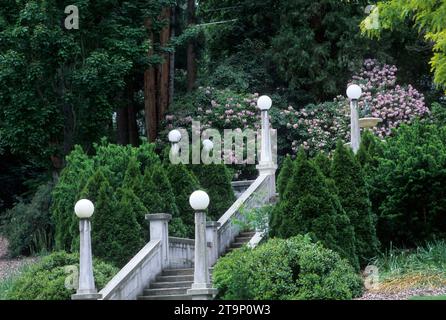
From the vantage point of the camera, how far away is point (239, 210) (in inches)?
720

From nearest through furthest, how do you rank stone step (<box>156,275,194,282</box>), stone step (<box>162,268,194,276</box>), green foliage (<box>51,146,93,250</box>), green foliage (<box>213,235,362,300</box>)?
green foliage (<box>213,235,362,300</box>)
stone step (<box>156,275,194,282</box>)
stone step (<box>162,268,194,276</box>)
green foliage (<box>51,146,93,250</box>)

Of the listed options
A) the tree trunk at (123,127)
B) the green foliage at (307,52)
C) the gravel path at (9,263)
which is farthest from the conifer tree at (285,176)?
Answer: the tree trunk at (123,127)

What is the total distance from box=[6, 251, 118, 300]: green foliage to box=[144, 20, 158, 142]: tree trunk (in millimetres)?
10988

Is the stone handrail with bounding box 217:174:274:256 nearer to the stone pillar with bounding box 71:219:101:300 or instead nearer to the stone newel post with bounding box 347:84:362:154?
the stone newel post with bounding box 347:84:362:154

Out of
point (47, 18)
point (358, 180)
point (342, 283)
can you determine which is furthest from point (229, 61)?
point (342, 283)

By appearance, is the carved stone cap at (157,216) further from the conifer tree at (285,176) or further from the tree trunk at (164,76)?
→ the tree trunk at (164,76)

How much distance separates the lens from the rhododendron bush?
25781 mm

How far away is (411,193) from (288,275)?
351 centimetres

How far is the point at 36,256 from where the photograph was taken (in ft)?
70.7

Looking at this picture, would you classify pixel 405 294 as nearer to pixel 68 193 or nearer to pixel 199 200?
pixel 199 200

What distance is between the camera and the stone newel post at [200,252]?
1358 centimetres

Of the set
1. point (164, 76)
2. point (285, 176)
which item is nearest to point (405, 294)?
point (285, 176)

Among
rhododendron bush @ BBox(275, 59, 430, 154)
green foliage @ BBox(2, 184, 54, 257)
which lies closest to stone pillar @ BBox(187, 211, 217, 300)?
green foliage @ BBox(2, 184, 54, 257)
